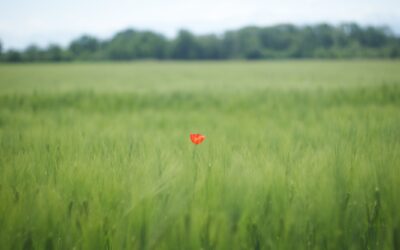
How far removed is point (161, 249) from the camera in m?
0.92

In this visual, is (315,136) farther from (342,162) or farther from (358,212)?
(358,212)

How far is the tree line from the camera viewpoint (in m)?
50.3

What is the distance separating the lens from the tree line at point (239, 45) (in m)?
50.3

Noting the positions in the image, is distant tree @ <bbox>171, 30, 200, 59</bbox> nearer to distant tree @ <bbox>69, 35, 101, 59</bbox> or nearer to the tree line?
the tree line

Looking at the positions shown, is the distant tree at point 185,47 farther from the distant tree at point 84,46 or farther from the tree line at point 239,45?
the distant tree at point 84,46

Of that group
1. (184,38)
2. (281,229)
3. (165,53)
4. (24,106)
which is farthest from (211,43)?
(281,229)

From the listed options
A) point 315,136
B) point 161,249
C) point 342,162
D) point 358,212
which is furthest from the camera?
point 315,136

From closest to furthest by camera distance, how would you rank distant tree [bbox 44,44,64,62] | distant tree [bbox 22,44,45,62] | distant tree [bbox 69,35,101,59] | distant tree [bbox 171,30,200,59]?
distant tree [bbox 22,44,45,62] < distant tree [bbox 44,44,64,62] < distant tree [bbox 69,35,101,59] < distant tree [bbox 171,30,200,59]

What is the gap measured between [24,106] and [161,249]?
5.01 metres

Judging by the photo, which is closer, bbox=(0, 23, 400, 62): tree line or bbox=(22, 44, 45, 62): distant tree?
bbox=(22, 44, 45, 62): distant tree

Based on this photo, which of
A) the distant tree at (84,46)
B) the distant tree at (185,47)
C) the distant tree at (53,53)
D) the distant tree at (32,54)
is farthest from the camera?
the distant tree at (185,47)

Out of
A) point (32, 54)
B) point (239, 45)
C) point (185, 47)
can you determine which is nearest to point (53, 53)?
point (32, 54)

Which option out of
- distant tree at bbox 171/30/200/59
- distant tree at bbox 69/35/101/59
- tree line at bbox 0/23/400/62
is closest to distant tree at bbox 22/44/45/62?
tree line at bbox 0/23/400/62

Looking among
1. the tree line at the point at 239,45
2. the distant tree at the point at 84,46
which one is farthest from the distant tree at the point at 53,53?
the distant tree at the point at 84,46
